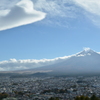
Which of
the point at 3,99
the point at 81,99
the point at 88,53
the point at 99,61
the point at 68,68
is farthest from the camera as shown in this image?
the point at 88,53

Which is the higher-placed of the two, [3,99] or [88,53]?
[88,53]

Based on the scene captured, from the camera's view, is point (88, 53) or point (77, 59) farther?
point (88, 53)

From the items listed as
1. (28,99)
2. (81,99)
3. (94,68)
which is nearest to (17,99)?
(28,99)

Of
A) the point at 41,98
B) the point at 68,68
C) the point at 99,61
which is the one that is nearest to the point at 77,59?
the point at 99,61

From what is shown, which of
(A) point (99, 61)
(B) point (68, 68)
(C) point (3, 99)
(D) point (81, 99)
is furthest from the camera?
(A) point (99, 61)

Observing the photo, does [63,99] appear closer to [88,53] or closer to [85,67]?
[85,67]

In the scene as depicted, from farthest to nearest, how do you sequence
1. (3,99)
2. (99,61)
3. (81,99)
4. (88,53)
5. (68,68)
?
(88,53) < (99,61) < (68,68) < (3,99) < (81,99)

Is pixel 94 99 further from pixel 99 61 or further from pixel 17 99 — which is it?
pixel 99 61

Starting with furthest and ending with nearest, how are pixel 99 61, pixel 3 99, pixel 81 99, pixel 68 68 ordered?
pixel 99 61 → pixel 68 68 → pixel 3 99 → pixel 81 99

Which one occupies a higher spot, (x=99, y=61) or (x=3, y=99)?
(x=99, y=61)
